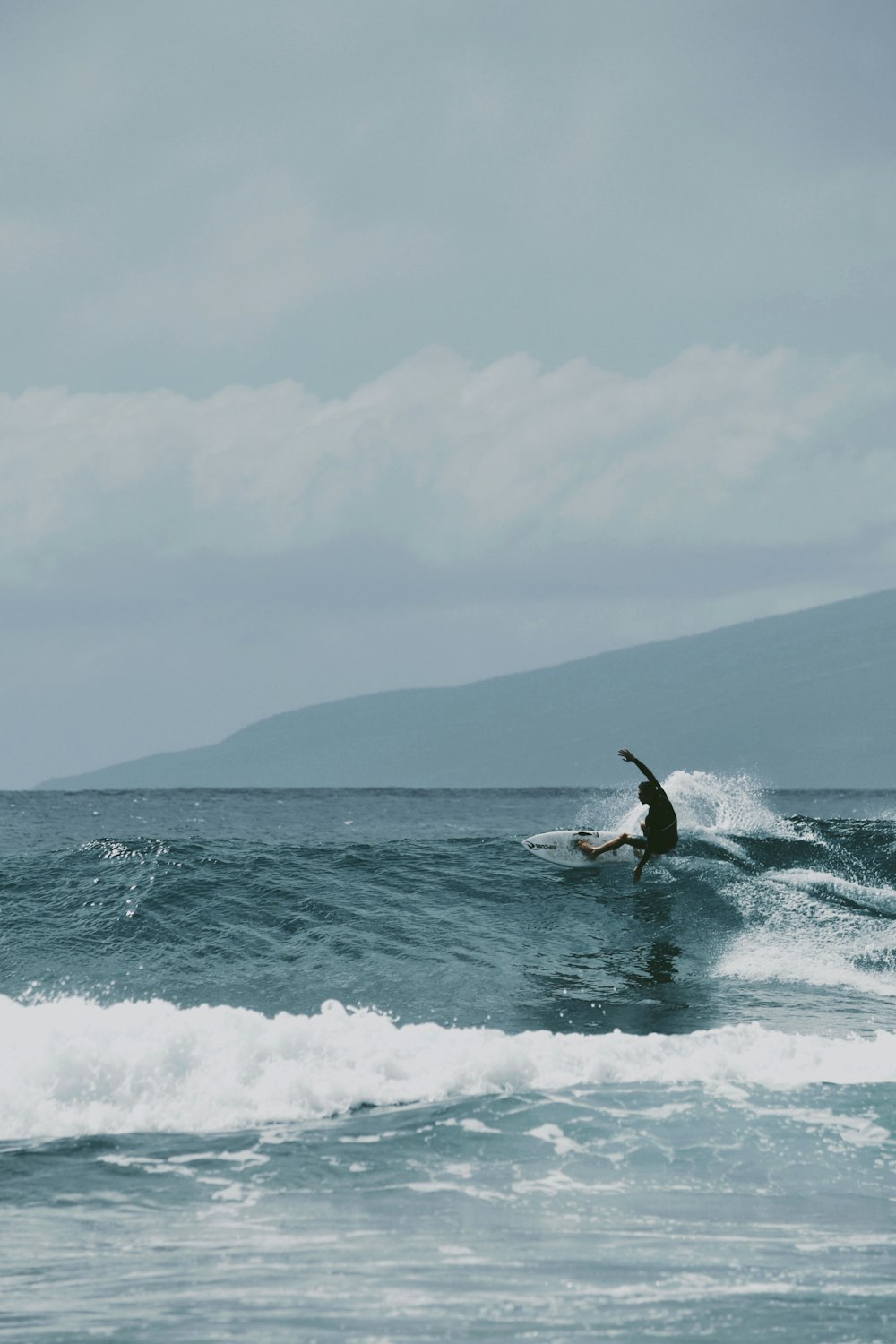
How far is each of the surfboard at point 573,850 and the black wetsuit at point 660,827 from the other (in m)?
1.86

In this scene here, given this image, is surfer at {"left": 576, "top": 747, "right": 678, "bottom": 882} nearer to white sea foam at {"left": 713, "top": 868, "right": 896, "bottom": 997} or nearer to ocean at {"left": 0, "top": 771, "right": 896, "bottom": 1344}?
ocean at {"left": 0, "top": 771, "right": 896, "bottom": 1344}

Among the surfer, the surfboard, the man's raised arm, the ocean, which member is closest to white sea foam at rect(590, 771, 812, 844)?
the surfboard

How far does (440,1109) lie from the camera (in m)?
11.6

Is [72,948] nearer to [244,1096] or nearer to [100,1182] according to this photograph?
[244,1096]

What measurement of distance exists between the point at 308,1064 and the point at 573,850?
43.5ft

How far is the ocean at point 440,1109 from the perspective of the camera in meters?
7.76

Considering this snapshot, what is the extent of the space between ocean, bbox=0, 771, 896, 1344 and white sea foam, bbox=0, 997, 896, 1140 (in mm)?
42

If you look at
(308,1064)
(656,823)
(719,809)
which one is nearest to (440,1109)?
(308,1064)

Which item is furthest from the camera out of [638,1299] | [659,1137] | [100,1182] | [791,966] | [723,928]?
[723,928]

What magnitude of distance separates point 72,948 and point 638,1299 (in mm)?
12507

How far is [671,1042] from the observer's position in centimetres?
1330

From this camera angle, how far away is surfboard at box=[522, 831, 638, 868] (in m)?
25.0

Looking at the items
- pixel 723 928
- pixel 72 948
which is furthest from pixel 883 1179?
pixel 72 948

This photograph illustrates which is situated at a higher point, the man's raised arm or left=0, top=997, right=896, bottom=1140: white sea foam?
the man's raised arm
